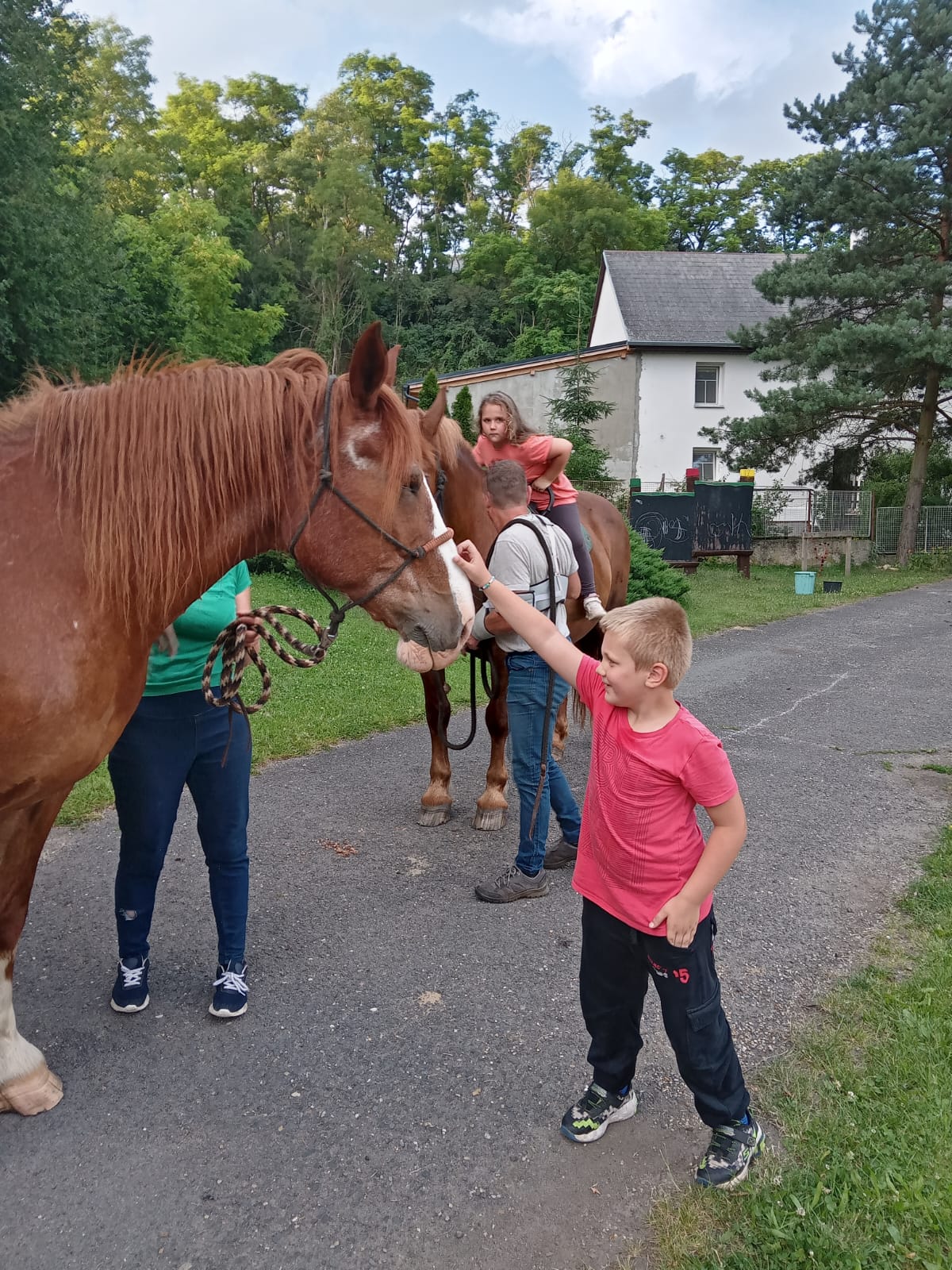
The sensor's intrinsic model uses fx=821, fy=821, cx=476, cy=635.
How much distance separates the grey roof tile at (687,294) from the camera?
2898 centimetres

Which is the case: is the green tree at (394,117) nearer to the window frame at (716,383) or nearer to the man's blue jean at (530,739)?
the window frame at (716,383)

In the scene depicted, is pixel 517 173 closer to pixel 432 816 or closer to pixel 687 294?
pixel 687 294

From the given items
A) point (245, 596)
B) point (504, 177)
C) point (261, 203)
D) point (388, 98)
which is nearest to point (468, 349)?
point (261, 203)

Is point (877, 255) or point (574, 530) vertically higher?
point (877, 255)

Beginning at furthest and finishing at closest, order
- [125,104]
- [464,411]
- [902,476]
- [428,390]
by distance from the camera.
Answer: [125,104]
[902,476]
[428,390]
[464,411]

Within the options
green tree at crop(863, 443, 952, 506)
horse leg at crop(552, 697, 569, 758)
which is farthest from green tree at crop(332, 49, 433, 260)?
horse leg at crop(552, 697, 569, 758)

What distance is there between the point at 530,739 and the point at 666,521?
14547mm

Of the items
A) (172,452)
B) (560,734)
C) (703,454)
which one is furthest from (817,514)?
(172,452)

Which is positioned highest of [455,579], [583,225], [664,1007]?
[583,225]

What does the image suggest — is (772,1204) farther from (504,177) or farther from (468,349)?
(504,177)

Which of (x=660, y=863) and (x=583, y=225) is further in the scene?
(x=583, y=225)

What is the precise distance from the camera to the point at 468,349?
4269cm

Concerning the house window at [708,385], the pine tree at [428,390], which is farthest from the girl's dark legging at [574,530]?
the house window at [708,385]

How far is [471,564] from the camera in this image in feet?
8.32
